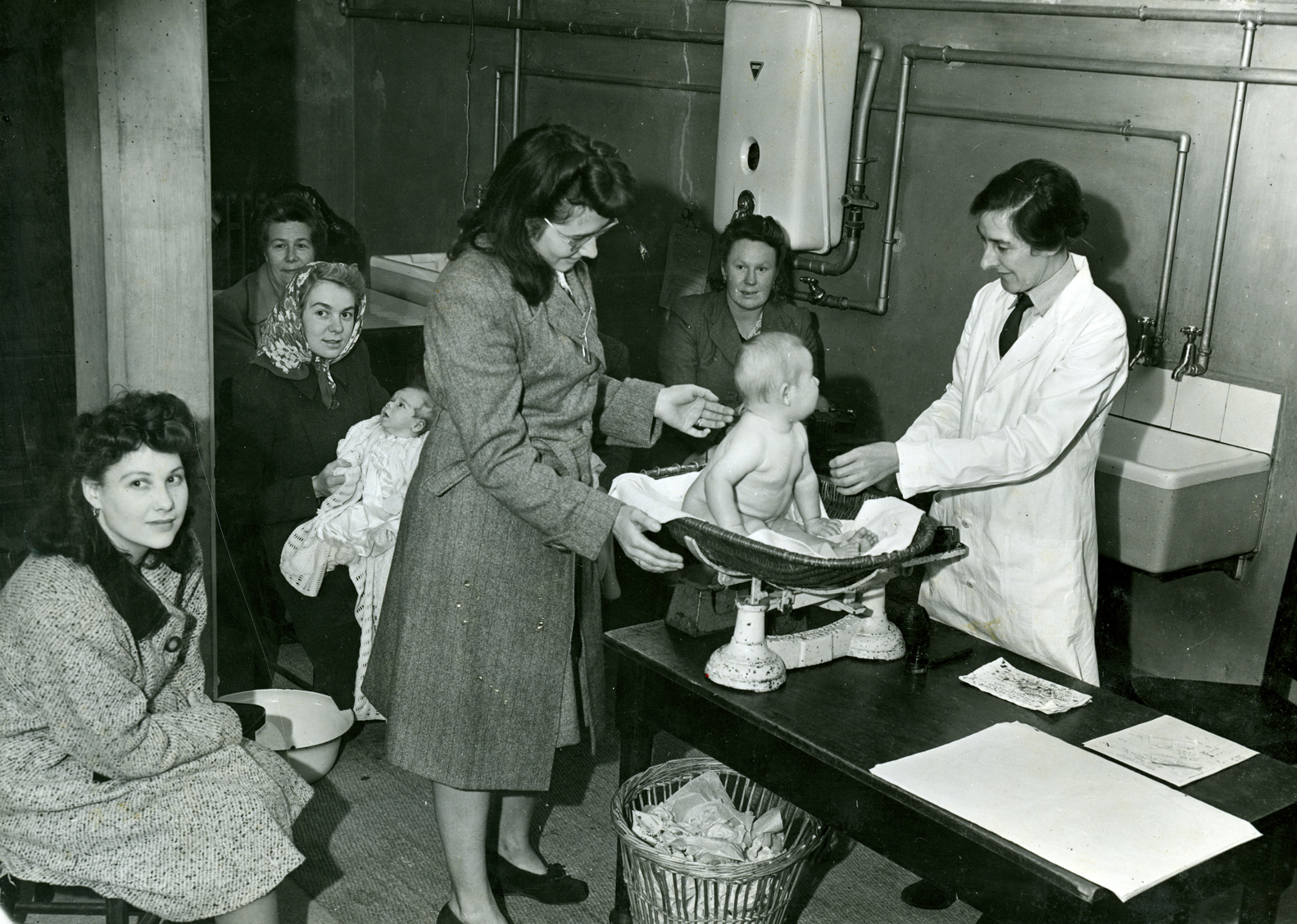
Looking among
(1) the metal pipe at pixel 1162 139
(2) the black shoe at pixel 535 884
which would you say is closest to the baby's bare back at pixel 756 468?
(2) the black shoe at pixel 535 884

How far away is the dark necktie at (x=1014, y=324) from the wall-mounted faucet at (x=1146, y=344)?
1.03 meters

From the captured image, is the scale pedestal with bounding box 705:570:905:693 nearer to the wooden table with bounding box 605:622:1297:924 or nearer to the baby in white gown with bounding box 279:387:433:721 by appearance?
the wooden table with bounding box 605:622:1297:924

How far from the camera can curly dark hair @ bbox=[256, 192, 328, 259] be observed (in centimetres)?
393

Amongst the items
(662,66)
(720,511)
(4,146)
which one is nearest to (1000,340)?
(720,511)

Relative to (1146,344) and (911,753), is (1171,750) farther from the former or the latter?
(1146,344)

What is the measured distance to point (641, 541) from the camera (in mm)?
2207

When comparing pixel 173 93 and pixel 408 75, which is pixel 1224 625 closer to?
pixel 173 93

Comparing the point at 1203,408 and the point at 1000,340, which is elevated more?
the point at 1000,340

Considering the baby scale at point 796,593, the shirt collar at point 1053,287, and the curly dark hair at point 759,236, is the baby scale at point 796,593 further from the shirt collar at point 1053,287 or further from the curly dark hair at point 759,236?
the curly dark hair at point 759,236

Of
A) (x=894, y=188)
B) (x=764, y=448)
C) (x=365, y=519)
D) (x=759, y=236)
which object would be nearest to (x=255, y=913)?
(x=764, y=448)

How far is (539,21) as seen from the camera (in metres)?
5.12

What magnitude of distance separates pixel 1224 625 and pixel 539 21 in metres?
3.52

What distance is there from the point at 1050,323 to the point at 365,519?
193 cm

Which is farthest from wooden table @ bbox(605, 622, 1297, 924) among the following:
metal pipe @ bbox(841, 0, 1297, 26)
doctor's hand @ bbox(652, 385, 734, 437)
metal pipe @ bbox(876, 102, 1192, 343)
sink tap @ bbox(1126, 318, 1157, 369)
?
metal pipe @ bbox(841, 0, 1297, 26)
